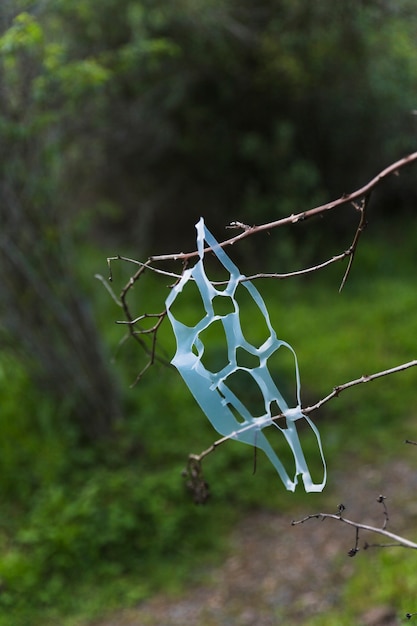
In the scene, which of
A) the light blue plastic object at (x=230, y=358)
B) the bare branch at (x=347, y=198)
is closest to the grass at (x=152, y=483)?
the light blue plastic object at (x=230, y=358)

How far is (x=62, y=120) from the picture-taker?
4719 millimetres

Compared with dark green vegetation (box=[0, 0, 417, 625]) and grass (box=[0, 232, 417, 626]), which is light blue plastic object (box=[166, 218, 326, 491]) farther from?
grass (box=[0, 232, 417, 626])

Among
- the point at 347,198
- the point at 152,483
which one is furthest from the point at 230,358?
the point at 152,483

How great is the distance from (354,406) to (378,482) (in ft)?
2.40

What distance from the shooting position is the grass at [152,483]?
3348 millimetres

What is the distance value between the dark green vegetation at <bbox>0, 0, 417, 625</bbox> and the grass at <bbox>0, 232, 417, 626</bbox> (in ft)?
0.04

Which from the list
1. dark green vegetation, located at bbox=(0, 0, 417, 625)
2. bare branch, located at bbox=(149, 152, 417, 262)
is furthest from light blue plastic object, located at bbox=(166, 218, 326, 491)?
dark green vegetation, located at bbox=(0, 0, 417, 625)

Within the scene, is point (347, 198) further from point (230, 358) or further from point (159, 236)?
point (159, 236)

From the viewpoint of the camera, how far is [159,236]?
7590mm

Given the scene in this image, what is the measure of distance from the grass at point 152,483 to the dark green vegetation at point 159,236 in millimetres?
12

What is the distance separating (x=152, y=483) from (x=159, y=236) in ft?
13.5

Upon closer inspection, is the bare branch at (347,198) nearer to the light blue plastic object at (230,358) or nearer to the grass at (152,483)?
the light blue plastic object at (230,358)

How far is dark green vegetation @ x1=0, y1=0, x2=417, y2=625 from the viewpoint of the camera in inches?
144

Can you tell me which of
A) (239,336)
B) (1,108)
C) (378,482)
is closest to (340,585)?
Answer: (378,482)
